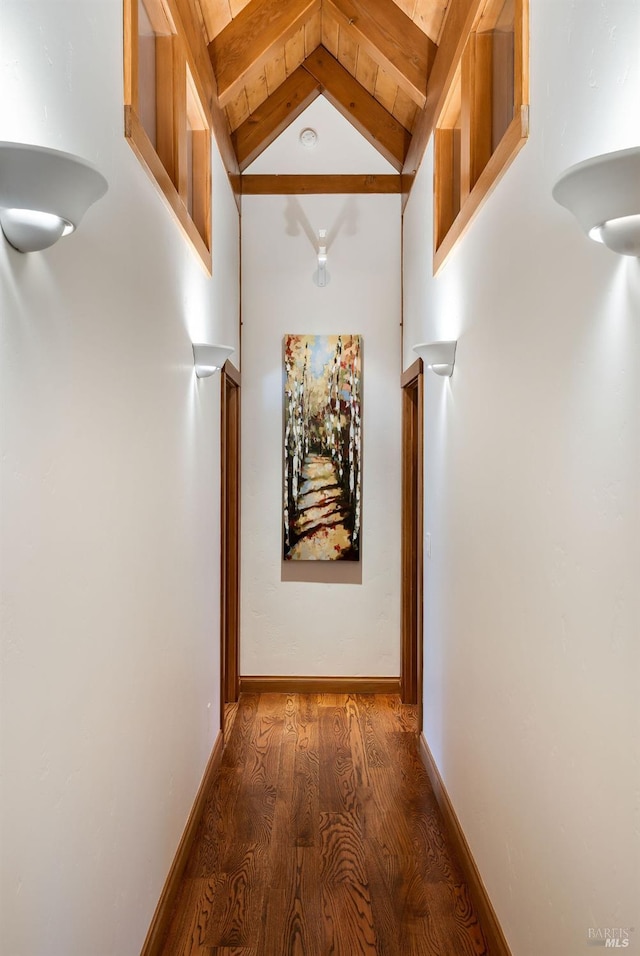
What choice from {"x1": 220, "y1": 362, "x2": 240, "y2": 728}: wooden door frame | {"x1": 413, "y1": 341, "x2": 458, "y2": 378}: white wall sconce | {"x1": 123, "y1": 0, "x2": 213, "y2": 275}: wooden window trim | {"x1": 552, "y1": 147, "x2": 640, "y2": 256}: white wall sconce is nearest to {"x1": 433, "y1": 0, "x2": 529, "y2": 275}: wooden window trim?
{"x1": 413, "y1": 341, "x2": 458, "y2": 378}: white wall sconce

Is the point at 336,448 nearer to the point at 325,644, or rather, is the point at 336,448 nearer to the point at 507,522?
the point at 325,644

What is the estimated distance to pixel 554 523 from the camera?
5.00 feet

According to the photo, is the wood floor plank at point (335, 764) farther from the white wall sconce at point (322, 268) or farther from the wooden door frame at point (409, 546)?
the white wall sconce at point (322, 268)

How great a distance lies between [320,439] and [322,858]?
244 centimetres

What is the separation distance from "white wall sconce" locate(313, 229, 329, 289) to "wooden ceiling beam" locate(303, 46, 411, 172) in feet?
2.03

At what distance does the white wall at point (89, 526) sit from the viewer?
1.11 m

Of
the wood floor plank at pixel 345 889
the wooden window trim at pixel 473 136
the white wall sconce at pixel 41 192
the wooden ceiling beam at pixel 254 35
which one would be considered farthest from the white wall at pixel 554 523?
the wooden ceiling beam at pixel 254 35

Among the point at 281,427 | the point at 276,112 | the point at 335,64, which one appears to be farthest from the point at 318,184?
the point at 281,427

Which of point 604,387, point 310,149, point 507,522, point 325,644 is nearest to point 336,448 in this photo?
point 325,644

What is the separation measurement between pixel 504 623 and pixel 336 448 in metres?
2.52

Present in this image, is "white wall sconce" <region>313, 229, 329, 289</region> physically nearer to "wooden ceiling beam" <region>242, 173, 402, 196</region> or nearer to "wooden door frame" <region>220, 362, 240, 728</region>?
"wooden ceiling beam" <region>242, 173, 402, 196</region>

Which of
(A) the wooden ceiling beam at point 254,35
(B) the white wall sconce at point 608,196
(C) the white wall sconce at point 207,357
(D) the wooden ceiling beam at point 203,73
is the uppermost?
(A) the wooden ceiling beam at point 254,35

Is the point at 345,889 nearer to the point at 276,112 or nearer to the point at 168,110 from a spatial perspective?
the point at 168,110

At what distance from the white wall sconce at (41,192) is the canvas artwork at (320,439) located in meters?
3.27
